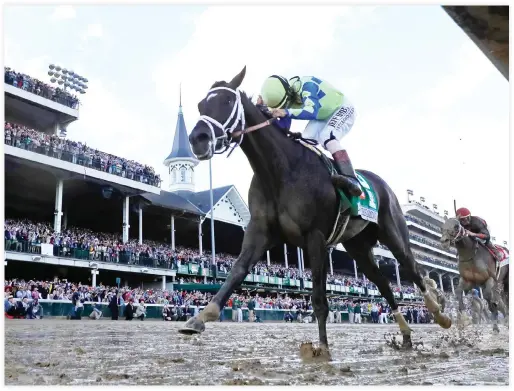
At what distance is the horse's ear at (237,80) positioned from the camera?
5070 millimetres

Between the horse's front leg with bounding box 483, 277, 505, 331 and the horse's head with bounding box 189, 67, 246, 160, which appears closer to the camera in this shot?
the horse's head with bounding box 189, 67, 246, 160

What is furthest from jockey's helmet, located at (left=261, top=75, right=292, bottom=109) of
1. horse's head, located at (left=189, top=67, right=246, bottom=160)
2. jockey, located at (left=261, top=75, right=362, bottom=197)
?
horse's head, located at (left=189, top=67, right=246, bottom=160)

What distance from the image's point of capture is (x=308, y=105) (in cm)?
562

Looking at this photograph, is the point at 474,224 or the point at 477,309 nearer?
the point at 474,224

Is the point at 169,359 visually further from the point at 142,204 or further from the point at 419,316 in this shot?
the point at 419,316

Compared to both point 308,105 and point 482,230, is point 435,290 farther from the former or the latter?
point 482,230

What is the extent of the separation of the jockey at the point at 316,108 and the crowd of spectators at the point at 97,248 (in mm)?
20791

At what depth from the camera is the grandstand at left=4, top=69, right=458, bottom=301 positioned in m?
26.4

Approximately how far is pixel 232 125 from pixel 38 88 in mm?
28508

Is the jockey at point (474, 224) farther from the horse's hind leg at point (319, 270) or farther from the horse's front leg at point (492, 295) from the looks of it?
the horse's hind leg at point (319, 270)

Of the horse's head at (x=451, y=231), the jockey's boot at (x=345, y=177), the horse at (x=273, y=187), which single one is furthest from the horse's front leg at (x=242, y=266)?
the horse's head at (x=451, y=231)

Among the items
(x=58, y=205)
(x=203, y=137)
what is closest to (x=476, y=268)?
(x=203, y=137)

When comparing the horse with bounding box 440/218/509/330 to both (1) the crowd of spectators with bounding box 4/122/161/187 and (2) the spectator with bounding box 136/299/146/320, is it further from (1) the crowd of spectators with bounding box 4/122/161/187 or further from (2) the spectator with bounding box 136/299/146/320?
(1) the crowd of spectators with bounding box 4/122/161/187

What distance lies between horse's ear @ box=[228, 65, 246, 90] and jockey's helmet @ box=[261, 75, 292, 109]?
1.89 feet
